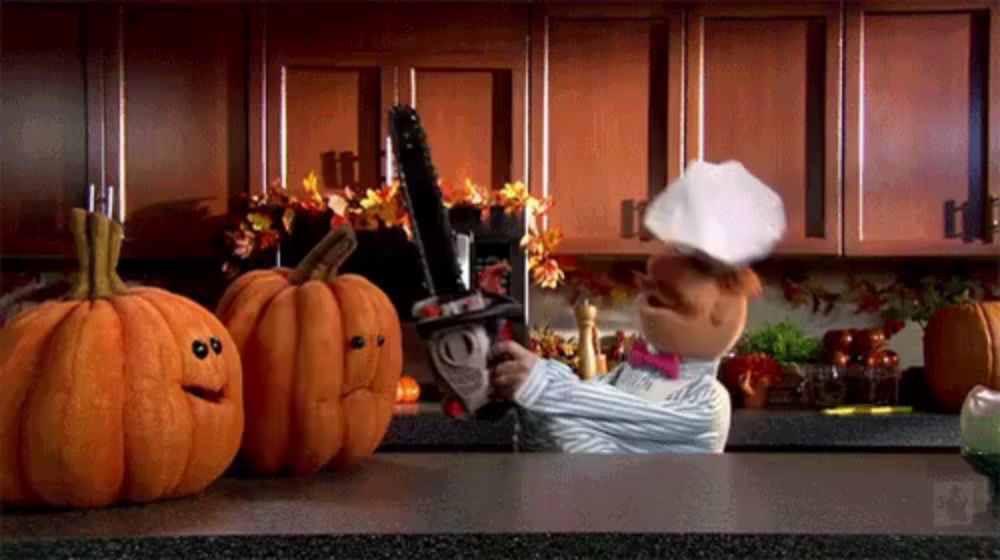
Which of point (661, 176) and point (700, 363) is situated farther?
point (661, 176)

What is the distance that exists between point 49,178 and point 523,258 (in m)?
1.12

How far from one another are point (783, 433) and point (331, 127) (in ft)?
4.06

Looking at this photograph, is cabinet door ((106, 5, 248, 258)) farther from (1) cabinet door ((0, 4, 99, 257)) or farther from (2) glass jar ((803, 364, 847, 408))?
(2) glass jar ((803, 364, 847, 408))

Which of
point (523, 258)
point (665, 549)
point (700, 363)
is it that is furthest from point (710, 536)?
point (523, 258)

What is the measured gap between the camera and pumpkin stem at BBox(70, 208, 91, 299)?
83 centimetres

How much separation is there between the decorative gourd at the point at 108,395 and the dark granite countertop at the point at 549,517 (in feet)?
0.07

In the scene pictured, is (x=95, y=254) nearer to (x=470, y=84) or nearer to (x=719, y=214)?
(x=719, y=214)

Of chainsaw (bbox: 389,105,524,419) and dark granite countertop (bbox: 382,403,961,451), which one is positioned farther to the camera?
dark granite countertop (bbox: 382,403,961,451)

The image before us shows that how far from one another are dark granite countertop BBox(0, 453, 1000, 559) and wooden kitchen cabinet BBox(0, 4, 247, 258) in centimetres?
212

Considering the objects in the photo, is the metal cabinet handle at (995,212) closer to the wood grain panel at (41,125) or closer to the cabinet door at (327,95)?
the cabinet door at (327,95)

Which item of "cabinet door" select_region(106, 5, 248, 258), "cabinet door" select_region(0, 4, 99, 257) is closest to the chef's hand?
"cabinet door" select_region(106, 5, 248, 258)

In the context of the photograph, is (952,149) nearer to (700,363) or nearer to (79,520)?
(700,363)

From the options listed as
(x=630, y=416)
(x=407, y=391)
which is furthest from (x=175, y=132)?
(x=630, y=416)

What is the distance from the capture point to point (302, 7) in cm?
301
